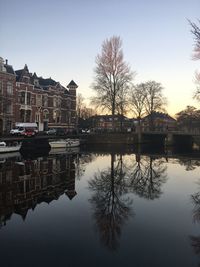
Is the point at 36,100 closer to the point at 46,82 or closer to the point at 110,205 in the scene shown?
the point at 46,82

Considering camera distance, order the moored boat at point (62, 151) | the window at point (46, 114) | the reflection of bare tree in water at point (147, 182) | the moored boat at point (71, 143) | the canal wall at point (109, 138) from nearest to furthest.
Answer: the reflection of bare tree in water at point (147, 182), the moored boat at point (62, 151), the moored boat at point (71, 143), the canal wall at point (109, 138), the window at point (46, 114)

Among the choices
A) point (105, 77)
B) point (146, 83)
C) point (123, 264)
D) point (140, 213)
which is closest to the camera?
point (123, 264)

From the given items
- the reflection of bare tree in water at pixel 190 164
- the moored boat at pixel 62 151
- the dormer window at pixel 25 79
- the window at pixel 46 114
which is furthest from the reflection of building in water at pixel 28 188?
the window at pixel 46 114

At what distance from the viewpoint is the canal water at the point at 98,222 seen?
7.42 meters

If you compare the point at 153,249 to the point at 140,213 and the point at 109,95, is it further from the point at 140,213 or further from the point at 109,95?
the point at 109,95

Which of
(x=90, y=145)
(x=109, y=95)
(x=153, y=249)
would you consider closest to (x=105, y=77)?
(x=109, y=95)

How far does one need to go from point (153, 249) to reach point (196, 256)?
1.16 meters

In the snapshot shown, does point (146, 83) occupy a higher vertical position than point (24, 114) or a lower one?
higher

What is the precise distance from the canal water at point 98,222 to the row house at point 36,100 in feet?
113

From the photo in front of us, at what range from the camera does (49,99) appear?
227 feet

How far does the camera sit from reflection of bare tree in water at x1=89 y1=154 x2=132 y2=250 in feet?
30.2

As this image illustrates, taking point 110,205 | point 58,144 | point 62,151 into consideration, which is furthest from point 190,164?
point 58,144

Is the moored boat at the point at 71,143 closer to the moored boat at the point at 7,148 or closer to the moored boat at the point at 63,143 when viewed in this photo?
the moored boat at the point at 63,143

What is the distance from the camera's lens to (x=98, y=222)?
10234 millimetres
